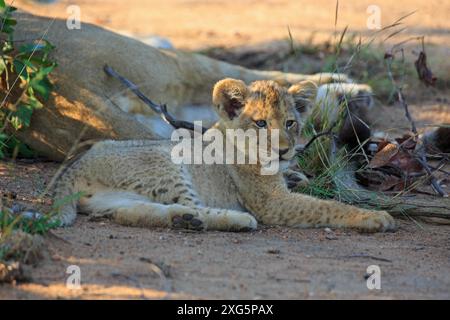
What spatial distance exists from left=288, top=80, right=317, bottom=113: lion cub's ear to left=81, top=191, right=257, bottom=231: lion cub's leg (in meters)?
0.85

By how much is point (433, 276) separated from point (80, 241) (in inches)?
64.3

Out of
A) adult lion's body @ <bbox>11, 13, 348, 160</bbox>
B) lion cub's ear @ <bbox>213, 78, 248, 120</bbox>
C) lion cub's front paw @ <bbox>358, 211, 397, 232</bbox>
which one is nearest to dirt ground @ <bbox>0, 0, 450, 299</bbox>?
lion cub's front paw @ <bbox>358, 211, 397, 232</bbox>

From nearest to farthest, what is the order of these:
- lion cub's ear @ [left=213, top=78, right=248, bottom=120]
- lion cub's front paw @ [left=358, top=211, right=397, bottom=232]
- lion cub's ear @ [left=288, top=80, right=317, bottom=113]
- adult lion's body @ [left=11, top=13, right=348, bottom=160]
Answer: lion cub's front paw @ [left=358, top=211, right=397, bottom=232] → lion cub's ear @ [left=213, top=78, right=248, bottom=120] → lion cub's ear @ [left=288, top=80, right=317, bottom=113] → adult lion's body @ [left=11, top=13, right=348, bottom=160]

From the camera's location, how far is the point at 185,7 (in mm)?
11930

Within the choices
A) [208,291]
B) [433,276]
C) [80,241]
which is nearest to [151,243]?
[80,241]

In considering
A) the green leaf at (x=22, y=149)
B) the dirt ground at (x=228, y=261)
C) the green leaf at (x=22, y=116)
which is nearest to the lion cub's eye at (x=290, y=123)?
the dirt ground at (x=228, y=261)

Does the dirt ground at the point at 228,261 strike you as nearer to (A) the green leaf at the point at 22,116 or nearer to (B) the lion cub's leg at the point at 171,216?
(B) the lion cub's leg at the point at 171,216

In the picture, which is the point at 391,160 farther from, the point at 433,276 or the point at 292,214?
the point at 433,276

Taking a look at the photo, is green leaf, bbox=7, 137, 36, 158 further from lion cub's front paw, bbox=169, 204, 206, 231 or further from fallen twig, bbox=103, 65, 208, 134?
lion cub's front paw, bbox=169, 204, 206, 231

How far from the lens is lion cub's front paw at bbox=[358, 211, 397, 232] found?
482 cm

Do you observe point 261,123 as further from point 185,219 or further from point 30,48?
point 30,48

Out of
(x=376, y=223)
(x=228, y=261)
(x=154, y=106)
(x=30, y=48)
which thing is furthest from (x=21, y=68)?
(x=376, y=223)

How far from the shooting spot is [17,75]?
5.82 m

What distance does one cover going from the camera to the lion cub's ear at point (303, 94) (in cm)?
523
